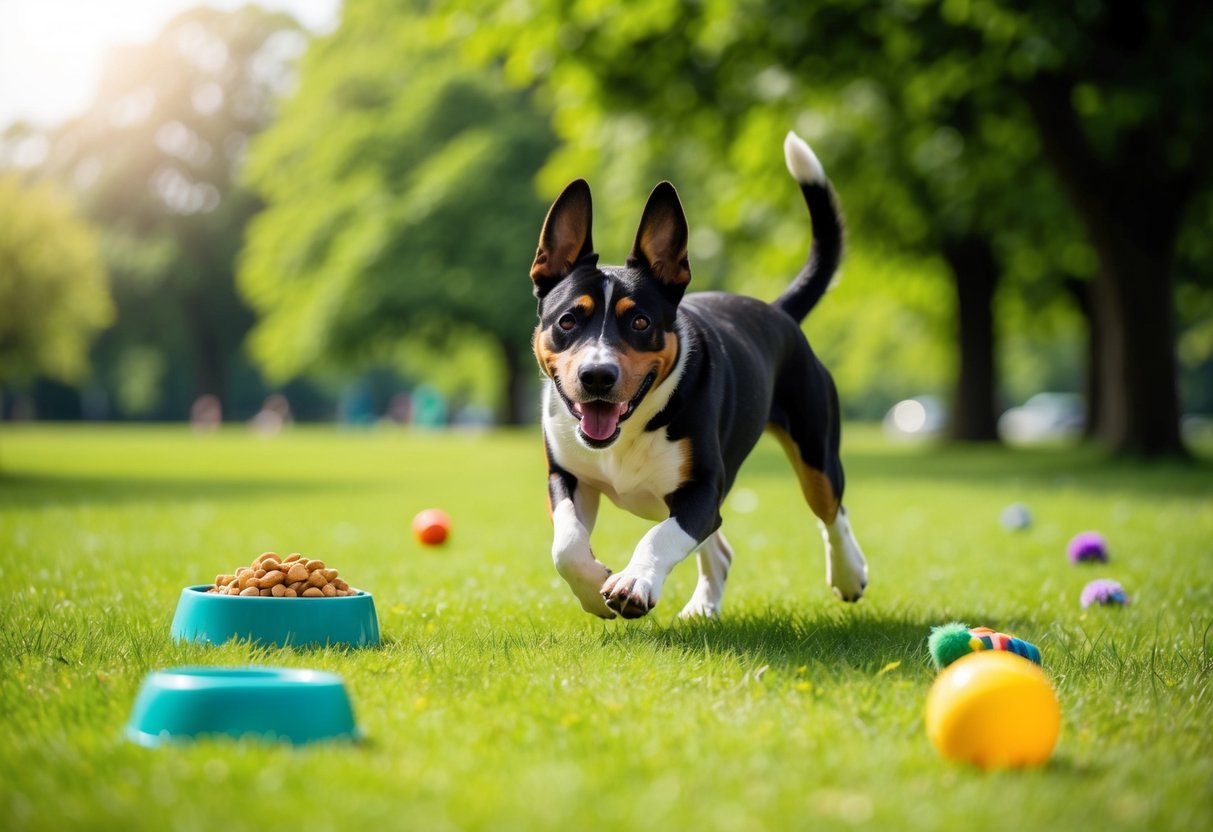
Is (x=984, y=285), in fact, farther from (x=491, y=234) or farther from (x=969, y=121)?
(x=491, y=234)

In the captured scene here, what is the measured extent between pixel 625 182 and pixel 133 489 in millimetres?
11608

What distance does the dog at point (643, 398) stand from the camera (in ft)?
15.6

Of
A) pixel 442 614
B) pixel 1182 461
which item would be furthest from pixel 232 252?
pixel 442 614

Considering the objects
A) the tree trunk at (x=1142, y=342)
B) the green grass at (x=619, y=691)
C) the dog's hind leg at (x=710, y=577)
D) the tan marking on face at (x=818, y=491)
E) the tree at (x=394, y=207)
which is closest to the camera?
the green grass at (x=619, y=691)

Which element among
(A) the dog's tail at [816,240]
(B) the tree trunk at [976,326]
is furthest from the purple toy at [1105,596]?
(B) the tree trunk at [976,326]

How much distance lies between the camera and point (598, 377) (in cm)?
465

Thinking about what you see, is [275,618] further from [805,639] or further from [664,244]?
[664,244]

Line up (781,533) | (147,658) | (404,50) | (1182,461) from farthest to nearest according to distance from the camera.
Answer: (404,50), (1182,461), (781,533), (147,658)

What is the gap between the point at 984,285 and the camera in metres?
24.6

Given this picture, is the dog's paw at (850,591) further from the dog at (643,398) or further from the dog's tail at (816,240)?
the dog's tail at (816,240)

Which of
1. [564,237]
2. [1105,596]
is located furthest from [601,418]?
[1105,596]

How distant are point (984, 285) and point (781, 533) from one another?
637 inches

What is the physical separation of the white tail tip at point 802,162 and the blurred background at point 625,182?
21.7 ft

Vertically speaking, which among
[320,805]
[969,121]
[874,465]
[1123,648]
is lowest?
[874,465]
